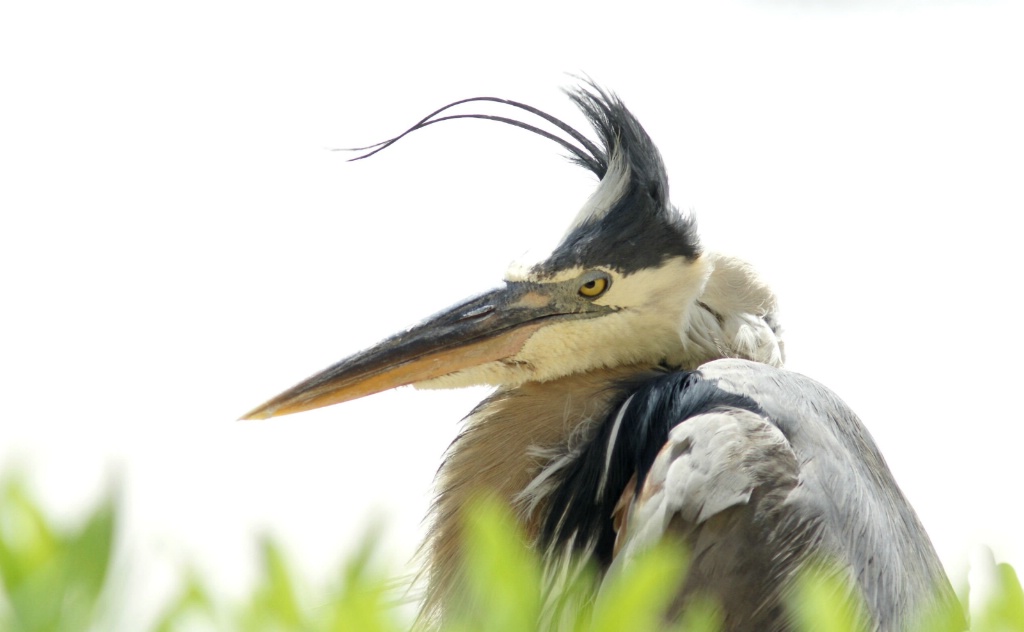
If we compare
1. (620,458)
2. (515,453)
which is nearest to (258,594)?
(620,458)

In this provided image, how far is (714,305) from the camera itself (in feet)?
5.55

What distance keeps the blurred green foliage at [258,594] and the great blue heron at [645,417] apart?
2.90 feet

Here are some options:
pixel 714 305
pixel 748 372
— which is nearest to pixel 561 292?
pixel 714 305

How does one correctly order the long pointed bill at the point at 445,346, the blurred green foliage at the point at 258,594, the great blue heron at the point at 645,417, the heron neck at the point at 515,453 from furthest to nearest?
the long pointed bill at the point at 445,346 → the heron neck at the point at 515,453 → the great blue heron at the point at 645,417 → the blurred green foliage at the point at 258,594

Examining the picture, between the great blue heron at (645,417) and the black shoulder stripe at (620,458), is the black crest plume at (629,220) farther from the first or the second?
the black shoulder stripe at (620,458)

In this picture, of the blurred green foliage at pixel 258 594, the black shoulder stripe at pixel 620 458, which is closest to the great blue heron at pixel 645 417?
the black shoulder stripe at pixel 620 458

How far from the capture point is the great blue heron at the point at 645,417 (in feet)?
3.94

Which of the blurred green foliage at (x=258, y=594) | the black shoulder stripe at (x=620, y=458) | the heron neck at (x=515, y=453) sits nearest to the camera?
the blurred green foliage at (x=258, y=594)

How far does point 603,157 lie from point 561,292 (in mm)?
292

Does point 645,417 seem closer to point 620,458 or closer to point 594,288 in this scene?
point 620,458

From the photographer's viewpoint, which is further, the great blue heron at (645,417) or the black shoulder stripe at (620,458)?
the black shoulder stripe at (620,458)

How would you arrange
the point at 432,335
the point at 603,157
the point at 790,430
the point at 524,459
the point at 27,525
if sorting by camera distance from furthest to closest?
the point at 603,157, the point at 432,335, the point at 524,459, the point at 790,430, the point at 27,525

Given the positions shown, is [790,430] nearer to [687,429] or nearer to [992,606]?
[687,429]

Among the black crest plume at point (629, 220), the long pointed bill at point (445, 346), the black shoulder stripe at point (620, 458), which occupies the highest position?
the black crest plume at point (629, 220)
